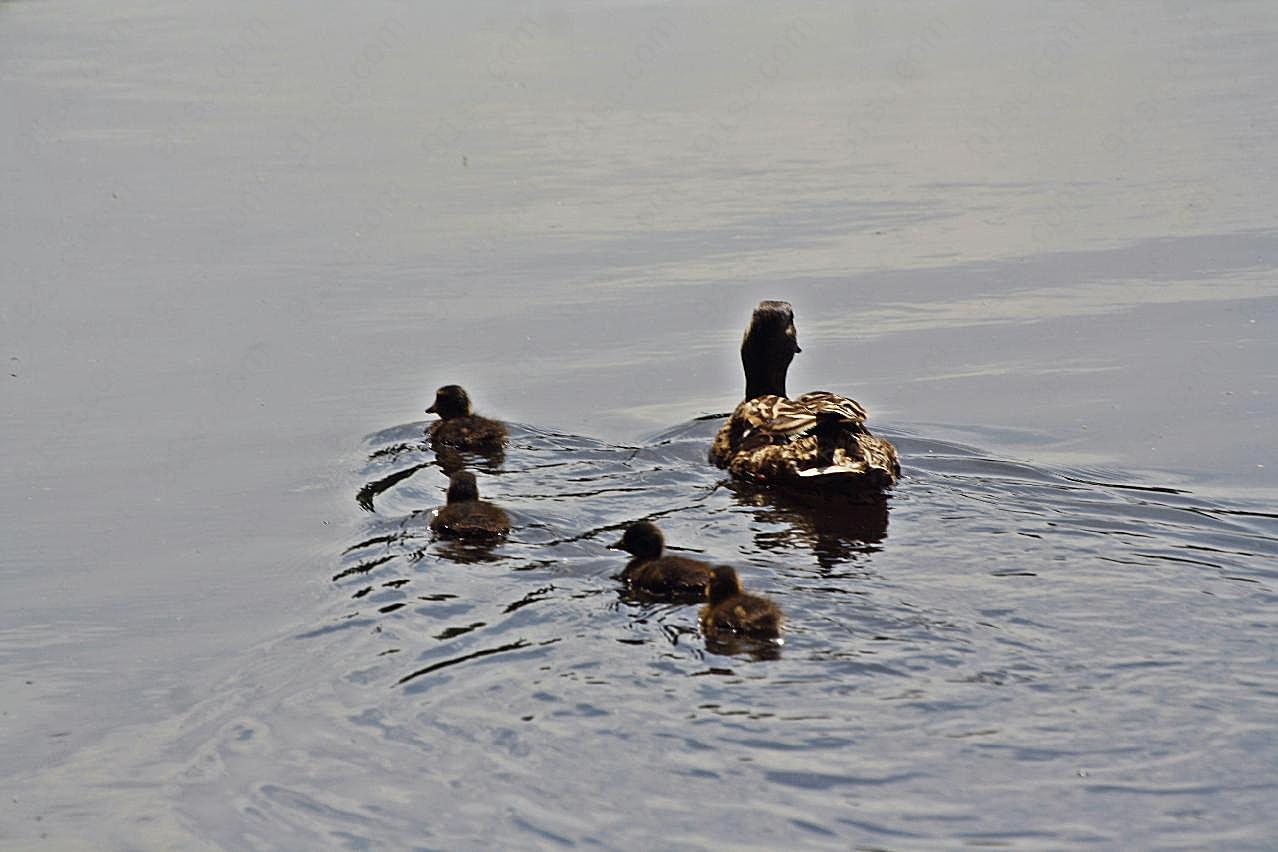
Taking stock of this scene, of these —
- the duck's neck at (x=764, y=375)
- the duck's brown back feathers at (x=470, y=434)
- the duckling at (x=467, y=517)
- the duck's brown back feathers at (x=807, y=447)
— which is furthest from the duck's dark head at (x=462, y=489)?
the duck's neck at (x=764, y=375)

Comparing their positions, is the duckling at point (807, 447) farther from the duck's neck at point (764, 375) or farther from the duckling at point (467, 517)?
the duckling at point (467, 517)

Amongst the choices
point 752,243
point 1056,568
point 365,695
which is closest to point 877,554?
point 1056,568

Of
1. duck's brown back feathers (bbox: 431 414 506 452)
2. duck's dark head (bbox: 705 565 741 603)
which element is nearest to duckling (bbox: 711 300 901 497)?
duck's brown back feathers (bbox: 431 414 506 452)

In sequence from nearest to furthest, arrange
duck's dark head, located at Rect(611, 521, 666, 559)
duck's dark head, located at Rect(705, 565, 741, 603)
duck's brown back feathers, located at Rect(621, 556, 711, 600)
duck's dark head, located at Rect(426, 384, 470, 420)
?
duck's dark head, located at Rect(705, 565, 741, 603), duck's brown back feathers, located at Rect(621, 556, 711, 600), duck's dark head, located at Rect(611, 521, 666, 559), duck's dark head, located at Rect(426, 384, 470, 420)

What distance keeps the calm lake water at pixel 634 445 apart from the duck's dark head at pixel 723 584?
21 cm

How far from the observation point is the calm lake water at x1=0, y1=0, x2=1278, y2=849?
640 centimetres

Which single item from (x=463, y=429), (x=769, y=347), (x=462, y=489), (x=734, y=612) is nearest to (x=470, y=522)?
(x=462, y=489)

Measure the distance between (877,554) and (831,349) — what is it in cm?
348

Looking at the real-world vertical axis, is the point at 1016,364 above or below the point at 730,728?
above

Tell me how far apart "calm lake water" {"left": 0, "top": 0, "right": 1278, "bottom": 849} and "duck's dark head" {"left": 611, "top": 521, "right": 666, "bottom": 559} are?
28 cm

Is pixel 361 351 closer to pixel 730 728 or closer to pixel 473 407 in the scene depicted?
pixel 473 407

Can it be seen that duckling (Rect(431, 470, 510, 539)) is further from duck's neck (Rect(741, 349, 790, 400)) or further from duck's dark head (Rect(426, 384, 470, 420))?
duck's neck (Rect(741, 349, 790, 400))

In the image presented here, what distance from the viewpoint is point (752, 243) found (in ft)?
46.0

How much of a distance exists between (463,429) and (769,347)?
1928mm
